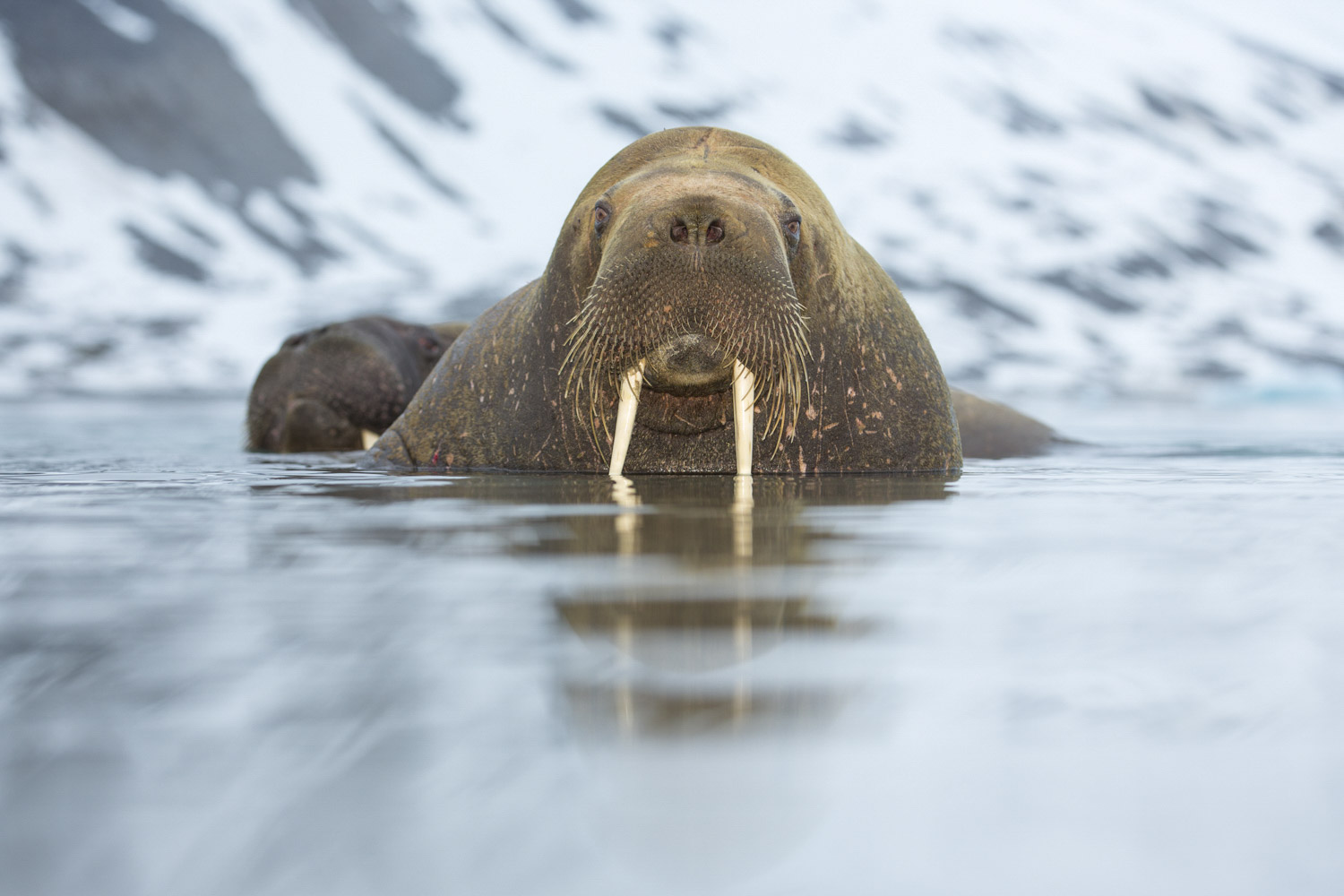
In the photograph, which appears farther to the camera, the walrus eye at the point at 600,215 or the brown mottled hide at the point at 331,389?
the brown mottled hide at the point at 331,389

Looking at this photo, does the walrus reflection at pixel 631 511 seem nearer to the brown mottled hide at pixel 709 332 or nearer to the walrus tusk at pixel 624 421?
the walrus tusk at pixel 624 421

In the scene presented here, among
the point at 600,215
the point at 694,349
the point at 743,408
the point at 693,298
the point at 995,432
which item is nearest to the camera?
the point at 693,298

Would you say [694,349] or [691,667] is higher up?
[694,349]

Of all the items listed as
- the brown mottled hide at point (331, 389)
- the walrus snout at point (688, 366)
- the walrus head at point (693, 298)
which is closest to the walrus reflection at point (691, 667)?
the walrus head at point (693, 298)

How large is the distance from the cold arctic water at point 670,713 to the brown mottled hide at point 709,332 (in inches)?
70.2

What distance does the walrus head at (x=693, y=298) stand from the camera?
Result: 15.1 feet

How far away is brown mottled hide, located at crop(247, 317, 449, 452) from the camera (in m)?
9.19

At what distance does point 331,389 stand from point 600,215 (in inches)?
182

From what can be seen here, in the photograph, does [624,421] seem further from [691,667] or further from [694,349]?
[691,667]

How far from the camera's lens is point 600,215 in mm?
5363

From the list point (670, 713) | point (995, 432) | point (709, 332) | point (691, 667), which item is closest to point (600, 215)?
point (709, 332)

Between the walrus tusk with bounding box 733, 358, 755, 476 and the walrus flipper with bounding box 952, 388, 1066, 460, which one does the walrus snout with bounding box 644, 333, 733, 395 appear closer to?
the walrus tusk with bounding box 733, 358, 755, 476

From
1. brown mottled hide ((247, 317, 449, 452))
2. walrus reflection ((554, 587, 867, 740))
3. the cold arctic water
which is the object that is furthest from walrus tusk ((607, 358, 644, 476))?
brown mottled hide ((247, 317, 449, 452))

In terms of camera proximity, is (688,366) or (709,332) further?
(688,366)
